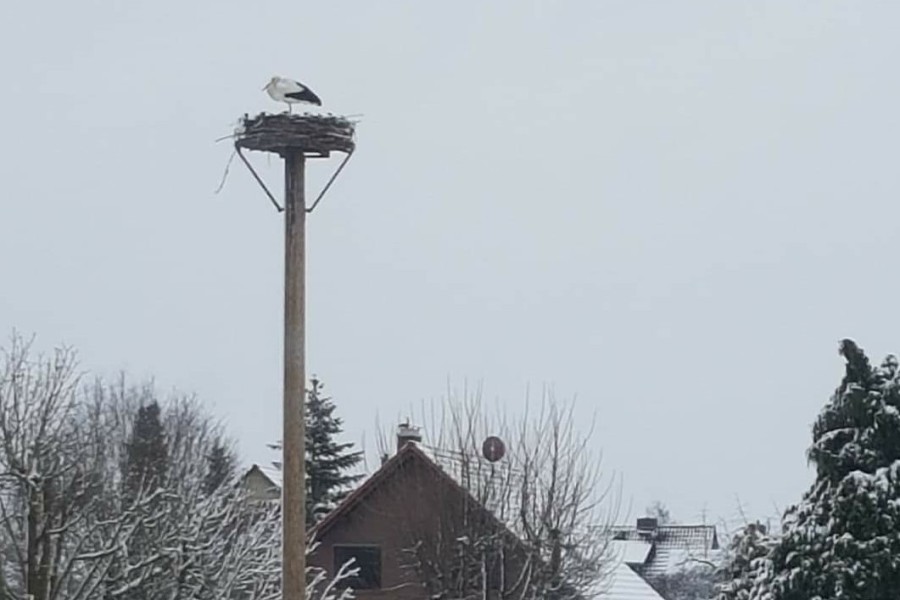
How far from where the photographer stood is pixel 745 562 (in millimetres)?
11523

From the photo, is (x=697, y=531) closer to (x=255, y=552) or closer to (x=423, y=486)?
(x=423, y=486)

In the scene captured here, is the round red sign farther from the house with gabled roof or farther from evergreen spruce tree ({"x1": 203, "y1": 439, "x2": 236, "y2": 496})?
evergreen spruce tree ({"x1": 203, "y1": 439, "x2": 236, "y2": 496})

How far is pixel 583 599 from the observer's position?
21531 millimetres

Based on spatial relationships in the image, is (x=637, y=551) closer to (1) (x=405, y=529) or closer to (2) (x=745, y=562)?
(1) (x=405, y=529)

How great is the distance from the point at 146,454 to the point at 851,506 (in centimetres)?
1995

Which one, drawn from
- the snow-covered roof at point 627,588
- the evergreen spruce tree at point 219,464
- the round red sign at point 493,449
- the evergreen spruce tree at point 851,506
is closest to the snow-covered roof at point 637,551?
the evergreen spruce tree at point 219,464

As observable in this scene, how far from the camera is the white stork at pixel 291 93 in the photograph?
9.00 m

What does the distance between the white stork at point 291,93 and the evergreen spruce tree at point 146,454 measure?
6.00 meters

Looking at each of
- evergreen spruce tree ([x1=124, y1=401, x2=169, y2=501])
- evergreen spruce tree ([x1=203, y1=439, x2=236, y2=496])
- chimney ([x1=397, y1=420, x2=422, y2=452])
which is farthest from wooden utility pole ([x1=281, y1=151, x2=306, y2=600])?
evergreen spruce tree ([x1=203, y1=439, x2=236, y2=496])

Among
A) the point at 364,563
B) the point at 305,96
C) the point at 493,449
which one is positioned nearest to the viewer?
the point at 305,96

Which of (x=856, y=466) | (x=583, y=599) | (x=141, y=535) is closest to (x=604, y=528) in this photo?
Answer: (x=583, y=599)

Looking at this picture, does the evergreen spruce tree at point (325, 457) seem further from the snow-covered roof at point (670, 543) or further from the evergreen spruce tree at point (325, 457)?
the snow-covered roof at point (670, 543)

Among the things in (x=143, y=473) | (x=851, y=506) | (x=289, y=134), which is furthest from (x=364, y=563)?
(x=289, y=134)

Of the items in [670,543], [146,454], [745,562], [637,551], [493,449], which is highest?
[670,543]
